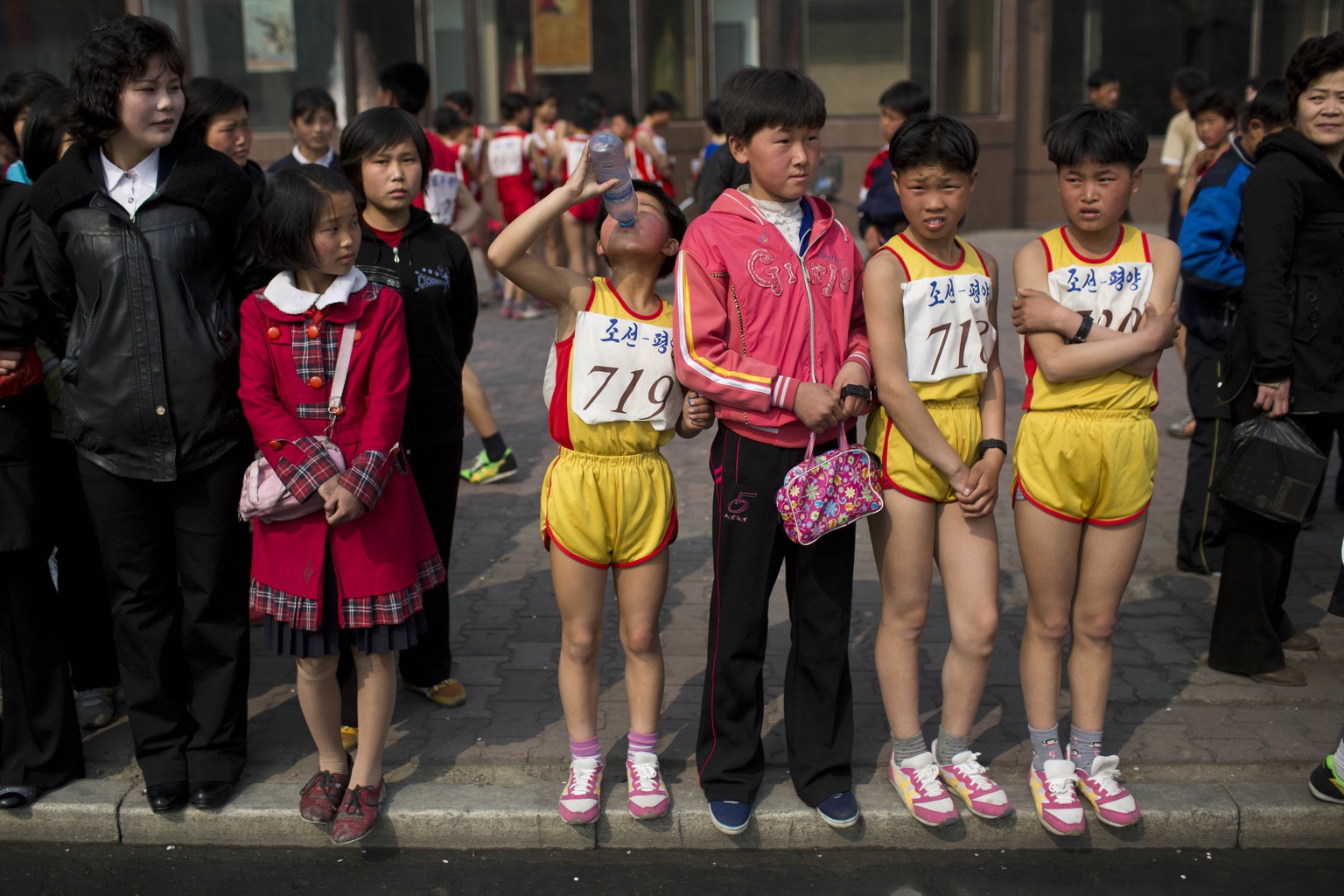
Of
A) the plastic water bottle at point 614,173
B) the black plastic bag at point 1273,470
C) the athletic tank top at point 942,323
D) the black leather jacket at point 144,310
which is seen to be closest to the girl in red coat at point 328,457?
the black leather jacket at point 144,310

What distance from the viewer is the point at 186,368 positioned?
3.68 meters

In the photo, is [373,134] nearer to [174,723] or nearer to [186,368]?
[186,368]

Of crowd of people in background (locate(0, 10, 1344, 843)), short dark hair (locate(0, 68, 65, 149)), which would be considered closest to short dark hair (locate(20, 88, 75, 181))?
short dark hair (locate(0, 68, 65, 149))

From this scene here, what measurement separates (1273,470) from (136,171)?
363 cm

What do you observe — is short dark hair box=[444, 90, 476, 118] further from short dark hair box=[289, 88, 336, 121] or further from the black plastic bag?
the black plastic bag

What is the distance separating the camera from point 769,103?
11.2ft

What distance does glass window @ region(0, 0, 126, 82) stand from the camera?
1675cm

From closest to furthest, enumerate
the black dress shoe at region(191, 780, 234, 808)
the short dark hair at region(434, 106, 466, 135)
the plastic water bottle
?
1. the plastic water bottle
2. the black dress shoe at region(191, 780, 234, 808)
3. the short dark hair at region(434, 106, 466, 135)

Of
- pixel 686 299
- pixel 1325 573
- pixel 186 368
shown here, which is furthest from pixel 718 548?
pixel 1325 573

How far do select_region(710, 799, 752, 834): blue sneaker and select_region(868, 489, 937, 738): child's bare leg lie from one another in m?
0.50

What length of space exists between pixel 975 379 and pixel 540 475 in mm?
3822

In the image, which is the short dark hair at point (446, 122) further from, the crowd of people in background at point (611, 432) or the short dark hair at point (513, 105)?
the crowd of people in background at point (611, 432)

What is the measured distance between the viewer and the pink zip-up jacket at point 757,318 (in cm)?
342

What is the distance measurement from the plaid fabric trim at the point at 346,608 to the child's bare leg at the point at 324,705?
0.15 m
